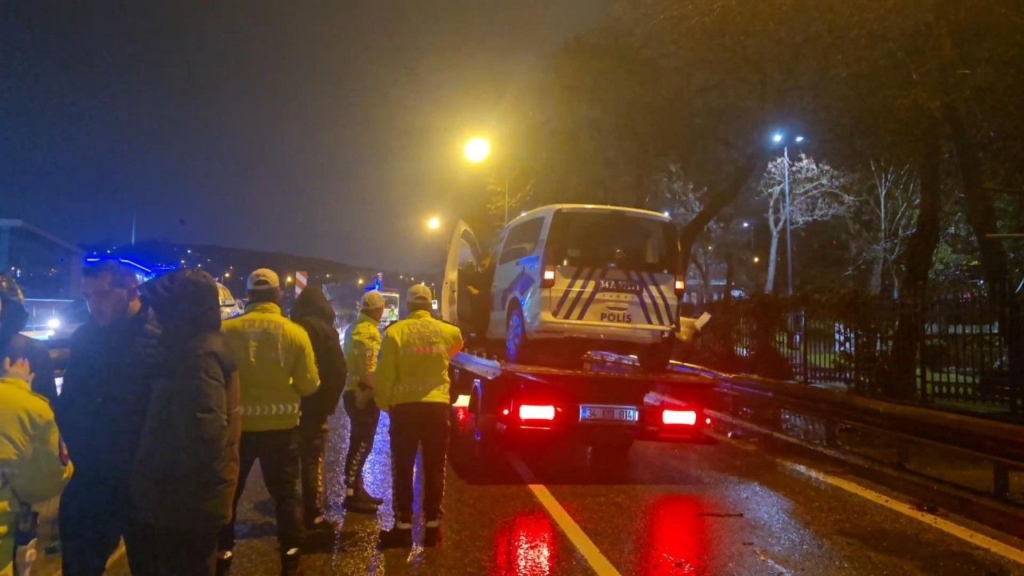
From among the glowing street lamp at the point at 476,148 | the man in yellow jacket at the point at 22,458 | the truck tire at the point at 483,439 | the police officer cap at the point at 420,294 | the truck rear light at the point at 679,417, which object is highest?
the glowing street lamp at the point at 476,148

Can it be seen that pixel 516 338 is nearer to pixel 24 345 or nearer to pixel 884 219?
pixel 24 345

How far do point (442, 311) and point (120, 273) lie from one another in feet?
28.3

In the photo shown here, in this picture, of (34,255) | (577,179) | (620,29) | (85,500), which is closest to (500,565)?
(85,500)

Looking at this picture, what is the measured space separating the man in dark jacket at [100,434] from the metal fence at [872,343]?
33.3 feet

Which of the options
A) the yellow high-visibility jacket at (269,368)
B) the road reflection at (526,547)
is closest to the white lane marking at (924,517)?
the road reflection at (526,547)

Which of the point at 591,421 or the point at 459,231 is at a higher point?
the point at 459,231

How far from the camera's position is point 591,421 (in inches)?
341

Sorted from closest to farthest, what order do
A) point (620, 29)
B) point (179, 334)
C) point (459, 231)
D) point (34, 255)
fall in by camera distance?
point (179, 334) → point (459, 231) → point (620, 29) → point (34, 255)

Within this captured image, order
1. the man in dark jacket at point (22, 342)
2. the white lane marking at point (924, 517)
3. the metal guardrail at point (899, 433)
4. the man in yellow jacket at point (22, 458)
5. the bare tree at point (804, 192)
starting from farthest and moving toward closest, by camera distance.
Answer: the bare tree at point (804, 192), the metal guardrail at point (899, 433), the white lane marking at point (924, 517), the man in dark jacket at point (22, 342), the man in yellow jacket at point (22, 458)

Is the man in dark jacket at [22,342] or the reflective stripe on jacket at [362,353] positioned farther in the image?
the reflective stripe on jacket at [362,353]

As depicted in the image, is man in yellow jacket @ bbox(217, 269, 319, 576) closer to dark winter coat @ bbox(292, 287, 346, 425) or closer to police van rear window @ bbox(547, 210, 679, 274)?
dark winter coat @ bbox(292, 287, 346, 425)

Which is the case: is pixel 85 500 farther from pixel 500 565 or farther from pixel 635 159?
pixel 635 159

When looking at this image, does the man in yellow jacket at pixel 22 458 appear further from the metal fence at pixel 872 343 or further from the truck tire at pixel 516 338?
the metal fence at pixel 872 343

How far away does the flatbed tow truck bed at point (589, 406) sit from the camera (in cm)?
861
